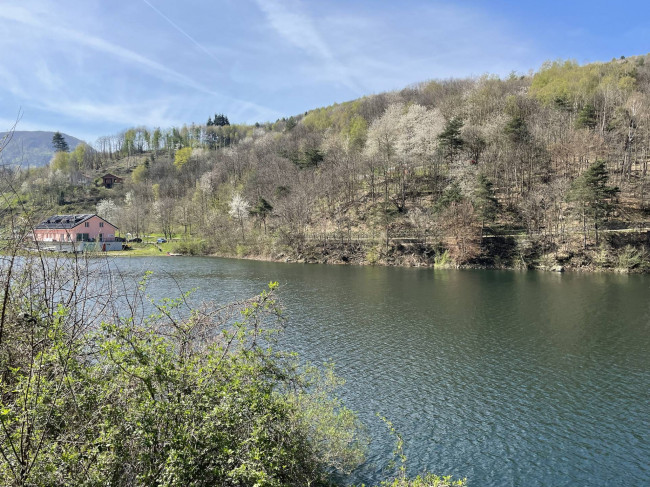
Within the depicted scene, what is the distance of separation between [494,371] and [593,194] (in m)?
48.0

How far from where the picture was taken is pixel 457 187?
73.7 metres

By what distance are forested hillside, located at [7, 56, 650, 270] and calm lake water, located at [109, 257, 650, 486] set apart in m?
18.2

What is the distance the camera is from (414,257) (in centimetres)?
6875

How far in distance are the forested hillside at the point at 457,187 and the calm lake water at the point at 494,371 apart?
18226mm

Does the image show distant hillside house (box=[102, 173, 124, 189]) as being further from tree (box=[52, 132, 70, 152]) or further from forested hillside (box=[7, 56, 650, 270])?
tree (box=[52, 132, 70, 152])

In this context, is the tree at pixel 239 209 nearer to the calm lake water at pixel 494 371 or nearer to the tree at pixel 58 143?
the calm lake water at pixel 494 371

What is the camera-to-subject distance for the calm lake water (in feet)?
47.4

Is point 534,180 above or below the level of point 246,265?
above

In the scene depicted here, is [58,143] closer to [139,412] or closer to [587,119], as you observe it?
[587,119]

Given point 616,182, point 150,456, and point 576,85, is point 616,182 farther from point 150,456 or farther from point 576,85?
point 150,456

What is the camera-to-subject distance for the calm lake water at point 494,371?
14.5 m

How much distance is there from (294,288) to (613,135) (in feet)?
229

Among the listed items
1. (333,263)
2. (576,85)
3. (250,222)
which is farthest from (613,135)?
(250,222)

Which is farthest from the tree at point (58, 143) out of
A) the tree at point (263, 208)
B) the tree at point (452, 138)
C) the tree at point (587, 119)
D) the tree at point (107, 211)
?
the tree at point (587, 119)
